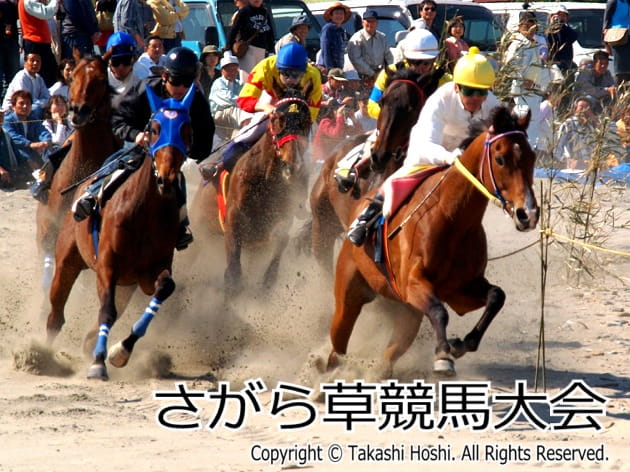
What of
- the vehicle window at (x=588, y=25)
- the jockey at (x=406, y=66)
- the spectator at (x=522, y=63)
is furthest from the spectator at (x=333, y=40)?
the jockey at (x=406, y=66)

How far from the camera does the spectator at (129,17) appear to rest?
16.4 metres

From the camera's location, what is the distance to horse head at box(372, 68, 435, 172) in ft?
31.7

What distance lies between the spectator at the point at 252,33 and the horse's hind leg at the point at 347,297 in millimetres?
8133

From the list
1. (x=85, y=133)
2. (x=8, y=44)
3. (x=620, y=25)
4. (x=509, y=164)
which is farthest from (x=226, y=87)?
(x=509, y=164)

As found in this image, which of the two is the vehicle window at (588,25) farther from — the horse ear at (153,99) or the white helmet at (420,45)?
the horse ear at (153,99)

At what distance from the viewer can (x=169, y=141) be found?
28.3 feet

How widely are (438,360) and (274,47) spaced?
10520 mm

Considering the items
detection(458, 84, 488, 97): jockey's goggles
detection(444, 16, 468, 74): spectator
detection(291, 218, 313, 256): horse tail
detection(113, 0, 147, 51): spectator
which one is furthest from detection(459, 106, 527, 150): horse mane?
detection(113, 0, 147, 51): spectator

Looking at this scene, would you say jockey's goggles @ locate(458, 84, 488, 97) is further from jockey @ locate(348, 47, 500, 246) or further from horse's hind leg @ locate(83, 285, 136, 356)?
horse's hind leg @ locate(83, 285, 136, 356)

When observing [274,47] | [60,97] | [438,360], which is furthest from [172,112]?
[274,47]

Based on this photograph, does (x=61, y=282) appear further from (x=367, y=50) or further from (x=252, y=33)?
(x=367, y=50)

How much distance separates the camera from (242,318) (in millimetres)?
10688

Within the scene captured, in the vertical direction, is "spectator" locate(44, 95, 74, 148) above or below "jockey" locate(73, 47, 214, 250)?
below

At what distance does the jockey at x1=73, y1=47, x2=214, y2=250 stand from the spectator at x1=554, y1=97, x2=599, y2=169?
3.40 m
